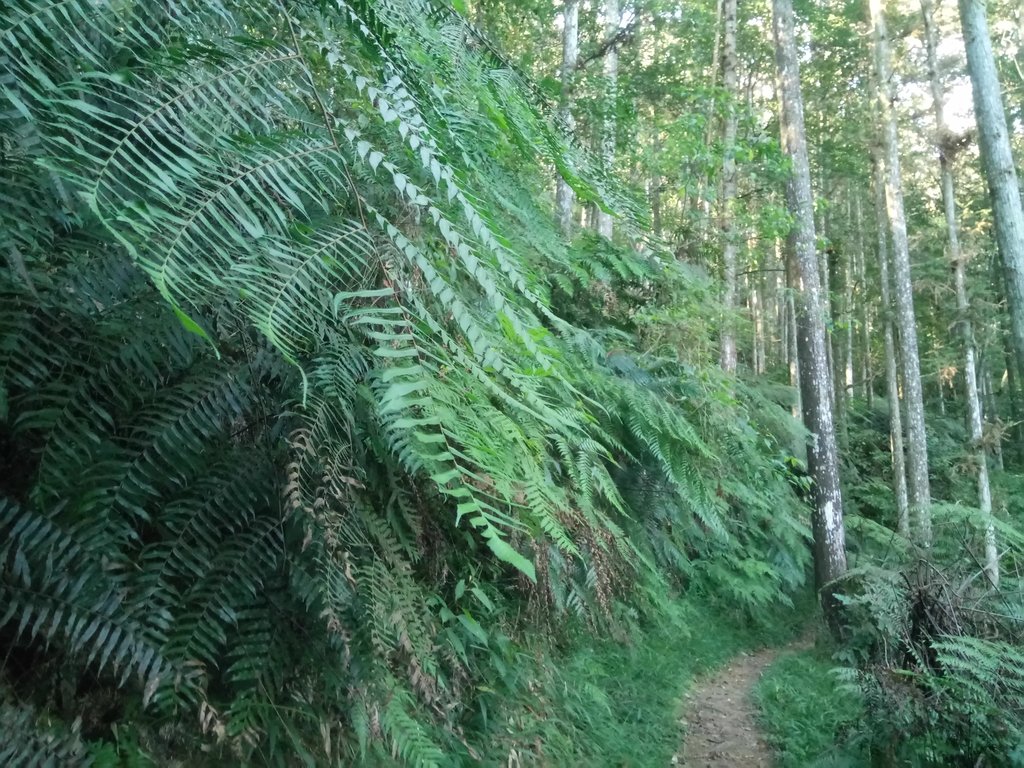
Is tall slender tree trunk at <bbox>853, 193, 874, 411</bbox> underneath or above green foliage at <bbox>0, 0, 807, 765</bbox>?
above

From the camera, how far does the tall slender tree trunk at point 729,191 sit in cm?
919

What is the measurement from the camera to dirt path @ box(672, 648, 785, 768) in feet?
21.1

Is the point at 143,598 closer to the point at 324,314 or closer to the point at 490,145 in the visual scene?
the point at 324,314

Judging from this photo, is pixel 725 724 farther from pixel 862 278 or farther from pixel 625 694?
pixel 862 278

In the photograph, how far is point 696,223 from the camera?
10.1 m

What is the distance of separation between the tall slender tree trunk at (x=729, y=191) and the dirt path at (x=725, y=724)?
4241mm

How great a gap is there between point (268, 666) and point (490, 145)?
212 centimetres

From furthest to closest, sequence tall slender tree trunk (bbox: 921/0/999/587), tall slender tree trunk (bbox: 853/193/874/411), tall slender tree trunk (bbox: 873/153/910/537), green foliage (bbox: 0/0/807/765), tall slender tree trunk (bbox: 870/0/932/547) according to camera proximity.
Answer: tall slender tree trunk (bbox: 853/193/874/411) < tall slender tree trunk (bbox: 873/153/910/537) < tall slender tree trunk (bbox: 921/0/999/587) < tall slender tree trunk (bbox: 870/0/932/547) < green foliage (bbox: 0/0/807/765)

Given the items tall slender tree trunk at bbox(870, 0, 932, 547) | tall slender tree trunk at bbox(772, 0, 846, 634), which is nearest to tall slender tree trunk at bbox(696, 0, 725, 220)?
tall slender tree trunk at bbox(772, 0, 846, 634)

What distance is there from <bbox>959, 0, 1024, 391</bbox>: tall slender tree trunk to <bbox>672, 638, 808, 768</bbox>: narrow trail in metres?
4.22

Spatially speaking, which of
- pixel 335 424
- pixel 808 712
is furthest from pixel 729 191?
pixel 335 424

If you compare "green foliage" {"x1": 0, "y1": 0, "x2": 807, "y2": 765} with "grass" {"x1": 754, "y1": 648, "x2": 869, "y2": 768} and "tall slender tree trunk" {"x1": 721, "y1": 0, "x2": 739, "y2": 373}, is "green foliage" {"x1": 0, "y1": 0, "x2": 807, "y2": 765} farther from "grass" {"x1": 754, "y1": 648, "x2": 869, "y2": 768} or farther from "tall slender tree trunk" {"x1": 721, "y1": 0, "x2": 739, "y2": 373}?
"tall slender tree trunk" {"x1": 721, "y1": 0, "x2": 739, "y2": 373}

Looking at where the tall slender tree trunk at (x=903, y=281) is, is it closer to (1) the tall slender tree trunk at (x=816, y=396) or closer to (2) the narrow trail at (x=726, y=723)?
(1) the tall slender tree trunk at (x=816, y=396)

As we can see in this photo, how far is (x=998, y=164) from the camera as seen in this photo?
5.08 metres
